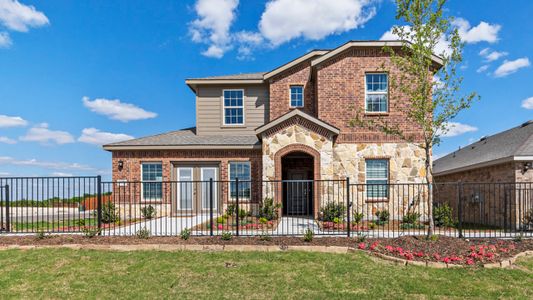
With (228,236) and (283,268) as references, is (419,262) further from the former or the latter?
(228,236)

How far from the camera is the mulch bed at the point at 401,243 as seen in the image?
8.15m

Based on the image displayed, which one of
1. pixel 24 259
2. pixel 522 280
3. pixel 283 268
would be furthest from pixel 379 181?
pixel 24 259

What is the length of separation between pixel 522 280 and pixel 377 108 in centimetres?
910

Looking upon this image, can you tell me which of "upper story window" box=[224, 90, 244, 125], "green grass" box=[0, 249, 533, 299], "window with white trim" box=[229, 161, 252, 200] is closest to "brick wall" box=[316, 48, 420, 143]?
"window with white trim" box=[229, 161, 252, 200]

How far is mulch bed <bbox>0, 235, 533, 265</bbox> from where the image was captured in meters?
8.15

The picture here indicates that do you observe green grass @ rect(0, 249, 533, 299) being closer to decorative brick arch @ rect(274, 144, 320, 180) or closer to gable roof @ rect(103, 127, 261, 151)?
decorative brick arch @ rect(274, 144, 320, 180)

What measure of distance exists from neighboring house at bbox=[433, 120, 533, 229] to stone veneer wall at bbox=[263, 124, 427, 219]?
5.17ft

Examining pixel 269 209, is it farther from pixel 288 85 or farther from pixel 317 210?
pixel 288 85

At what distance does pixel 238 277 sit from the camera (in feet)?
22.8

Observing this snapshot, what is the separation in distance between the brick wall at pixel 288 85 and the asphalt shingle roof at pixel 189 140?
212 cm

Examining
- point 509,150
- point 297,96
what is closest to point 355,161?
point 297,96

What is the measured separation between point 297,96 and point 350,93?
127 inches

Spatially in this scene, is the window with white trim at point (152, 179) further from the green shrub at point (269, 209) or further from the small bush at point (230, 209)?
the green shrub at point (269, 209)

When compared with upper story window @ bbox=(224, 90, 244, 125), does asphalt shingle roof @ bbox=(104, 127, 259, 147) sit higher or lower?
lower
